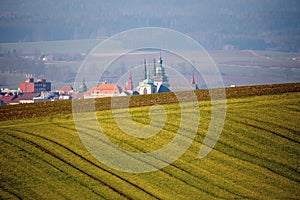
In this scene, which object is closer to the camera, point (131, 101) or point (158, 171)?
point (158, 171)

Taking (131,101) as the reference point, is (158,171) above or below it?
below

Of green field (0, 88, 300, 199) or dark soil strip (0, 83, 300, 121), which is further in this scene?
dark soil strip (0, 83, 300, 121)

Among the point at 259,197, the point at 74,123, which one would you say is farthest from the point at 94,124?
the point at 259,197

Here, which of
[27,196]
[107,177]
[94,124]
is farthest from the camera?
[94,124]

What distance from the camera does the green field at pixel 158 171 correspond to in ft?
95.7

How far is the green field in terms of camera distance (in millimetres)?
29156

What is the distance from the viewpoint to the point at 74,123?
Answer: 39.2 meters

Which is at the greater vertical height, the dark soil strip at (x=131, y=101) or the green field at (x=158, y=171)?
the dark soil strip at (x=131, y=101)

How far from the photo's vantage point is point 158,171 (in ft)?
104

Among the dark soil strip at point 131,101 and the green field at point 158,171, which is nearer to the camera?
the green field at point 158,171

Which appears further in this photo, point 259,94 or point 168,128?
point 259,94

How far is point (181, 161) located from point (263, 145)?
17.7ft

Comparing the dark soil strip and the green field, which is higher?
the dark soil strip

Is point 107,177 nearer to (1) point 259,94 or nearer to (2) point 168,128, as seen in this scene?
(2) point 168,128
